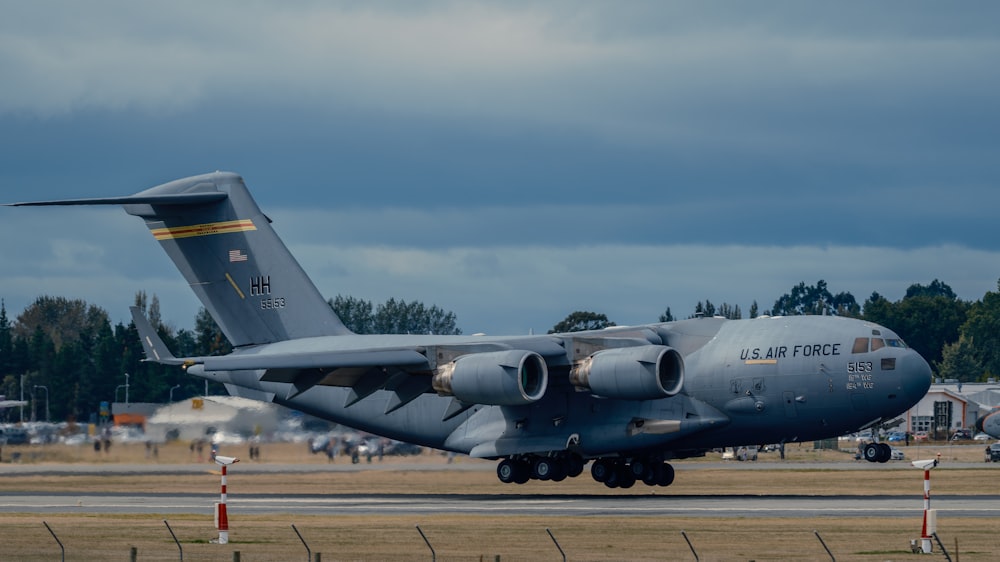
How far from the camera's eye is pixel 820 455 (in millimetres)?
69188

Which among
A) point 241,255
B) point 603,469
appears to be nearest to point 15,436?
point 241,255

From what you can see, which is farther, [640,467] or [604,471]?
[604,471]

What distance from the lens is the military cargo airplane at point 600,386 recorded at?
35.0 metres

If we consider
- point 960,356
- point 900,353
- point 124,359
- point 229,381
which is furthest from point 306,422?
point 960,356

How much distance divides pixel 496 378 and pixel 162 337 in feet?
123

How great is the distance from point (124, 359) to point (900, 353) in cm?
4047

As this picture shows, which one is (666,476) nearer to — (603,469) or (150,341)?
(603,469)

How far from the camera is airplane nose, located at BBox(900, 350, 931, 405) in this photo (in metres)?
34.9

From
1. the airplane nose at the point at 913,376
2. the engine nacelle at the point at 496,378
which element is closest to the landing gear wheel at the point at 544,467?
the engine nacelle at the point at 496,378

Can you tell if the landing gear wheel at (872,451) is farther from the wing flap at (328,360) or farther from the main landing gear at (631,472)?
the wing flap at (328,360)

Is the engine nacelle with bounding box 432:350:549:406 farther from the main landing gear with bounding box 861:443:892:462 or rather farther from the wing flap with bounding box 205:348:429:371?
the main landing gear with bounding box 861:443:892:462

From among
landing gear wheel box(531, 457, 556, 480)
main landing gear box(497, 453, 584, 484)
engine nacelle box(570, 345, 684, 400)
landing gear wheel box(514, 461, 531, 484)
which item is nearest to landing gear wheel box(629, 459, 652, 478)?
main landing gear box(497, 453, 584, 484)

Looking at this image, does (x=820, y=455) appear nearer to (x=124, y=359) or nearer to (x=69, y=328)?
(x=124, y=359)

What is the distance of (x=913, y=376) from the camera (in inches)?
1378
